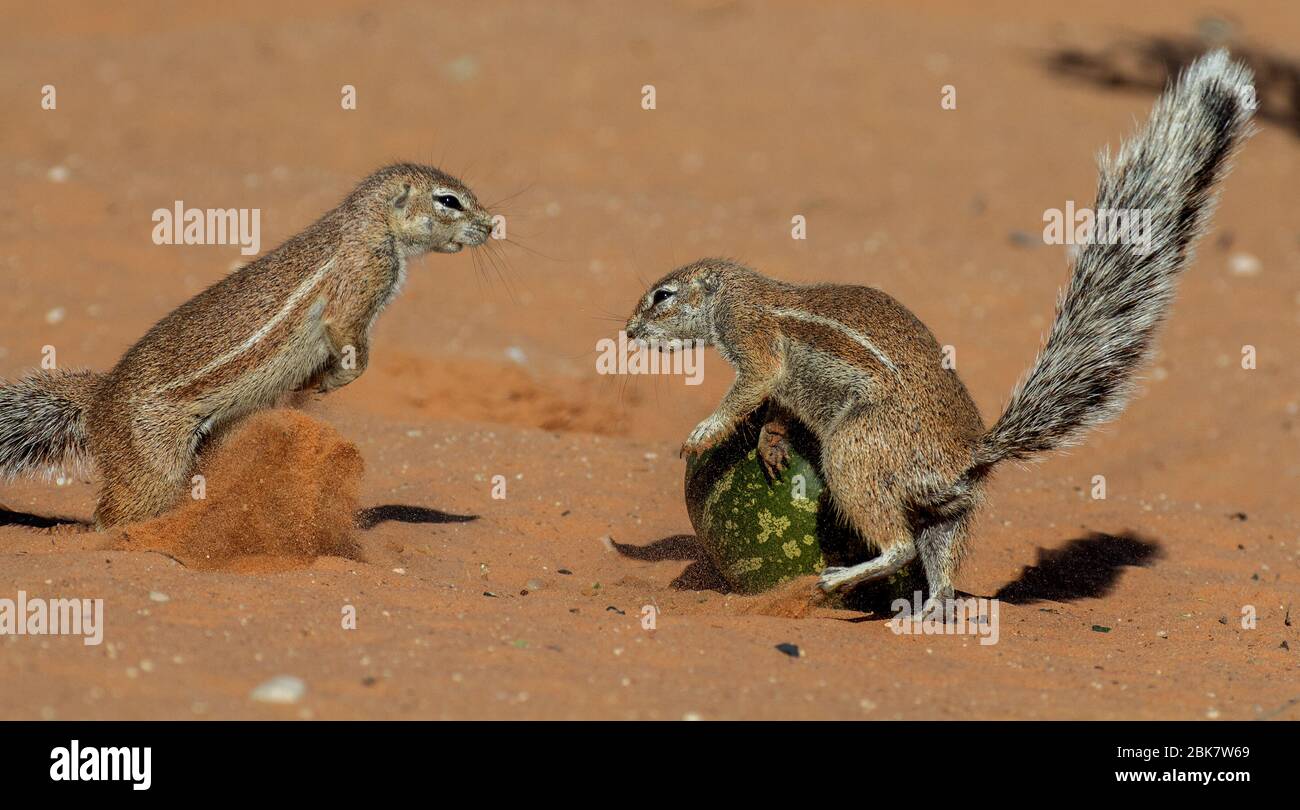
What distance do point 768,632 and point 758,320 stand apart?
71.2 inches

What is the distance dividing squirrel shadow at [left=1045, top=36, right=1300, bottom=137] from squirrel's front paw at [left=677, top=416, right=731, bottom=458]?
570 inches

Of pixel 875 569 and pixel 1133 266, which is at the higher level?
pixel 1133 266

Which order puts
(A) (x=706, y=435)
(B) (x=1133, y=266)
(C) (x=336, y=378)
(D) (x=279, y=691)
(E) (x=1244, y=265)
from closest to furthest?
(D) (x=279, y=691)
(B) (x=1133, y=266)
(A) (x=706, y=435)
(C) (x=336, y=378)
(E) (x=1244, y=265)

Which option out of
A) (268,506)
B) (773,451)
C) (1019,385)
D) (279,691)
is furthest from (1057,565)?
(279,691)

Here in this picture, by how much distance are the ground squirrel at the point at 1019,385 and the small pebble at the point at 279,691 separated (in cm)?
267

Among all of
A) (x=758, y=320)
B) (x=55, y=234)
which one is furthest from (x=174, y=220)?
(x=758, y=320)

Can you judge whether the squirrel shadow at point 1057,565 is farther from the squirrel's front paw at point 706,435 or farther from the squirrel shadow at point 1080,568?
the squirrel's front paw at point 706,435

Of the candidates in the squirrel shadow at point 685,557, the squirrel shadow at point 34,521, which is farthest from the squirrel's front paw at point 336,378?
the squirrel shadow at point 685,557

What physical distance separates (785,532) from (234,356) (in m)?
2.97

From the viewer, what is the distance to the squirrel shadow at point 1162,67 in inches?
757

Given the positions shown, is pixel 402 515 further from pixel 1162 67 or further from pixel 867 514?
pixel 1162 67

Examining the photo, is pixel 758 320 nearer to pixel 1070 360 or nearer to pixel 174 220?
pixel 1070 360

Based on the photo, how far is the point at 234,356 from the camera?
7148 mm

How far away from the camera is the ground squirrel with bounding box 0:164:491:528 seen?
7.00 meters
